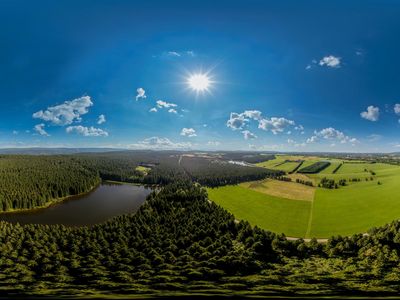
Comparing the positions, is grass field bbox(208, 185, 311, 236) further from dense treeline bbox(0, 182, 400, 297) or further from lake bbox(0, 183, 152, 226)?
lake bbox(0, 183, 152, 226)

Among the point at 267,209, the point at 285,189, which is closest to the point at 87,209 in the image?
the point at 267,209

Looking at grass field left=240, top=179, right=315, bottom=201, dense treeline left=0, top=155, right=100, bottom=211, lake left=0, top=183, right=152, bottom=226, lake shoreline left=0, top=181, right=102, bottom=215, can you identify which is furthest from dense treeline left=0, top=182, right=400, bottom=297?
grass field left=240, top=179, right=315, bottom=201

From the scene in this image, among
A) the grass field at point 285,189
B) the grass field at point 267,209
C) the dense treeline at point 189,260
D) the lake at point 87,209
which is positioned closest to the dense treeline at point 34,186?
the lake at point 87,209

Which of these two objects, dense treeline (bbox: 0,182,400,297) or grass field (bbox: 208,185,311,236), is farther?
grass field (bbox: 208,185,311,236)

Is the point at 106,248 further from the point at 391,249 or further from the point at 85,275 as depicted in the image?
the point at 391,249

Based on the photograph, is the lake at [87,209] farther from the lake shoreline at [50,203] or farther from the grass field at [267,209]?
the grass field at [267,209]

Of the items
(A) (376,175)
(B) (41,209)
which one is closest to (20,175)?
(B) (41,209)
